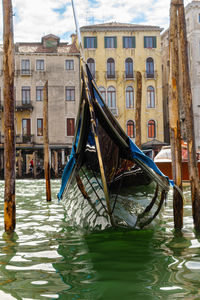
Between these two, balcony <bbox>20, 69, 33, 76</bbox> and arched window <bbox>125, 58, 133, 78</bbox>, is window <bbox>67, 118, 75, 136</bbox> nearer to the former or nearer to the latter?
balcony <bbox>20, 69, 33, 76</bbox>

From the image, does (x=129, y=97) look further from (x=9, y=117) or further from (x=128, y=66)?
(x=9, y=117)

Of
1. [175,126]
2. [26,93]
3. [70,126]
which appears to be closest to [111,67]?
[70,126]

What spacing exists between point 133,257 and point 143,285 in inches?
35.5

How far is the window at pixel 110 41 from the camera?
2627 cm

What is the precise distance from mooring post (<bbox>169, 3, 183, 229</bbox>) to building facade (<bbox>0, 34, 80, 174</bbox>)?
64.1 feet

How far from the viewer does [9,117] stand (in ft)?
18.1

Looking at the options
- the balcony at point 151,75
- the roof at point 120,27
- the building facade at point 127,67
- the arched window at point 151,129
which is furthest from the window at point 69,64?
the arched window at point 151,129

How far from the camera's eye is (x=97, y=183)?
523cm

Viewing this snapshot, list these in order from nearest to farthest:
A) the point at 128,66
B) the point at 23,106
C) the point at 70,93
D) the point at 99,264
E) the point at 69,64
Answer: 1. the point at 99,264
2. the point at 23,106
3. the point at 70,93
4. the point at 69,64
5. the point at 128,66

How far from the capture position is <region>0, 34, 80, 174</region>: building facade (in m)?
25.2

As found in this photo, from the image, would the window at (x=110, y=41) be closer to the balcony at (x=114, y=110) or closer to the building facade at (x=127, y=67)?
the building facade at (x=127, y=67)

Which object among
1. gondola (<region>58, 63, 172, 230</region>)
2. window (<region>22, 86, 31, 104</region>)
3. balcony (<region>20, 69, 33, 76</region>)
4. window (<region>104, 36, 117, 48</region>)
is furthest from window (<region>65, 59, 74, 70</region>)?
gondola (<region>58, 63, 172, 230</region>)

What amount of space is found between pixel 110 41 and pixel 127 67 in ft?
5.83

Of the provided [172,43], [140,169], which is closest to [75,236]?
[140,169]
